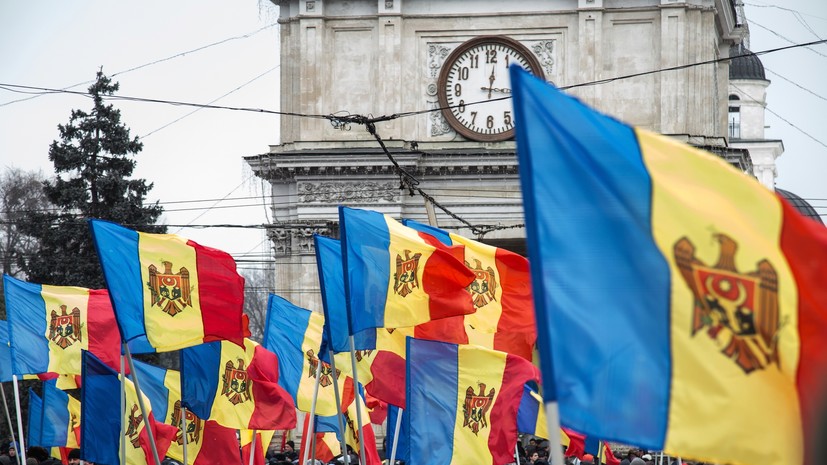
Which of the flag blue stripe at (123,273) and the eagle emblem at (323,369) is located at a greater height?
the flag blue stripe at (123,273)

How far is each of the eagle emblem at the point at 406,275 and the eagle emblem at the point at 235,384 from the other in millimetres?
3199

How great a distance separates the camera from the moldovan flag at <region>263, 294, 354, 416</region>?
22.9m

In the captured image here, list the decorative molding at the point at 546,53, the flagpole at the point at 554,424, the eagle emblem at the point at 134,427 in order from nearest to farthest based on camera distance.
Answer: the flagpole at the point at 554,424
the eagle emblem at the point at 134,427
the decorative molding at the point at 546,53

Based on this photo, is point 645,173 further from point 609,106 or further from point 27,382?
point 27,382

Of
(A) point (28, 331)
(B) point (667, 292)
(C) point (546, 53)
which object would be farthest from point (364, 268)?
(C) point (546, 53)

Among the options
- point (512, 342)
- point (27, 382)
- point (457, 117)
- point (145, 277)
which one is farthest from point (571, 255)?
point (27, 382)

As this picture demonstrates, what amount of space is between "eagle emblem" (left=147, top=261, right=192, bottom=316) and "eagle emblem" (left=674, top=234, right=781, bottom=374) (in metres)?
8.90

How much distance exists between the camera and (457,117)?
3978cm

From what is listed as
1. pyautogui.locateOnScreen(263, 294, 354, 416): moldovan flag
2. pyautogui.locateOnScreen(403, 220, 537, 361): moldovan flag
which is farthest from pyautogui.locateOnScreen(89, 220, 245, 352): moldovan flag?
pyautogui.locateOnScreen(263, 294, 354, 416): moldovan flag

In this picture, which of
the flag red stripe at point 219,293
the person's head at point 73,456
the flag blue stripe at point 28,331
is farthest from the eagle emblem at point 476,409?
the person's head at point 73,456

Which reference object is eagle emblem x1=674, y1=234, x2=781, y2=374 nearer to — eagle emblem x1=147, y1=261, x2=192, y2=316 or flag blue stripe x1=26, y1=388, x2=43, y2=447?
eagle emblem x1=147, y1=261, x2=192, y2=316

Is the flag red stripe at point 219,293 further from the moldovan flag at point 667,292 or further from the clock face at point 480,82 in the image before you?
the clock face at point 480,82

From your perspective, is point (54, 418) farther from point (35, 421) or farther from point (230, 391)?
point (230, 391)

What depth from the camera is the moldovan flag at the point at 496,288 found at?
20.5 m
